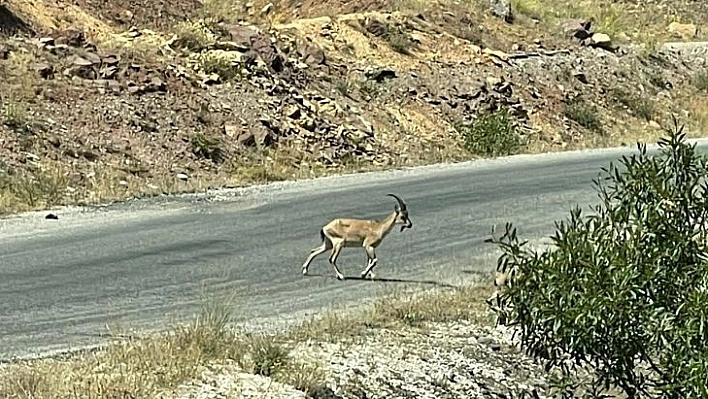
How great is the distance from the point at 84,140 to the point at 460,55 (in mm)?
14919

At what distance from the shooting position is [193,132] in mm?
22688

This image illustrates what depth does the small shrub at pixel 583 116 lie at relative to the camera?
32.3 m

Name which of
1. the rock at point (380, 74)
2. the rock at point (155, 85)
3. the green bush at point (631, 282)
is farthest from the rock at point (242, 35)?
the green bush at point (631, 282)

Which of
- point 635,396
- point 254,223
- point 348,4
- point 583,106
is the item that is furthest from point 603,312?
point 348,4

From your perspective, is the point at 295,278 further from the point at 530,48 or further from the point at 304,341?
the point at 530,48

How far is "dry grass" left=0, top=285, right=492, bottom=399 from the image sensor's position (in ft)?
26.4

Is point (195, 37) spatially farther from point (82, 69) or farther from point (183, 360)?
point (183, 360)

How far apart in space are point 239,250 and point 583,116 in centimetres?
1942

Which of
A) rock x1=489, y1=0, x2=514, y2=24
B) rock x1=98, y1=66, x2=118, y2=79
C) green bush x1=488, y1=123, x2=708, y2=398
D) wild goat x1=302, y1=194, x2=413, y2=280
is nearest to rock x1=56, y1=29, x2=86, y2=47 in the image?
rock x1=98, y1=66, x2=118, y2=79

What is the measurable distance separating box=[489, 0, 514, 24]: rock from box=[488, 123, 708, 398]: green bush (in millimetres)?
32030

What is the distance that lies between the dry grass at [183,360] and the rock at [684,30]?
43.4m

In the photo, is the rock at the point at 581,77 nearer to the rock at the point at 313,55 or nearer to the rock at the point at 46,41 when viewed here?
the rock at the point at 313,55

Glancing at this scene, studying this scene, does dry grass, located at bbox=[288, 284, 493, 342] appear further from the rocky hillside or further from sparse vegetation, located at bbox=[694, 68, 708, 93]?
sparse vegetation, located at bbox=[694, 68, 708, 93]

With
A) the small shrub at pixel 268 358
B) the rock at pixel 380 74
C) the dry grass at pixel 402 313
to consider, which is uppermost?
the small shrub at pixel 268 358
